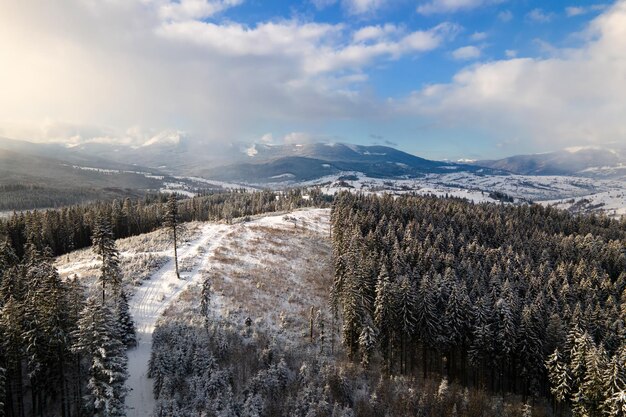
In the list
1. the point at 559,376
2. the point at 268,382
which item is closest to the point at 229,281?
the point at 268,382

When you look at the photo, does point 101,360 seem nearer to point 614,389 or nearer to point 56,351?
point 56,351

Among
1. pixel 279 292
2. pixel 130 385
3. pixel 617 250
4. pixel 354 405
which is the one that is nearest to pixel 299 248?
pixel 279 292

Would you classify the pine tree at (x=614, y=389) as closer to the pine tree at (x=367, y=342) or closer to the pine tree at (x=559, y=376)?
the pine tree at (x=559, y=376)

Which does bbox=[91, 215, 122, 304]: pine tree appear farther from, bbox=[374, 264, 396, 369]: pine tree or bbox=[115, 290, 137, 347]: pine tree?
bbox=[374, 264, 396, 369]: pine tree

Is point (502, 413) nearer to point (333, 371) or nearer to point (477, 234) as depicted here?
point (333, 371)

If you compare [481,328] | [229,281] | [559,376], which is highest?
[229,281]

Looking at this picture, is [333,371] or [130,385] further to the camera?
[333,371]

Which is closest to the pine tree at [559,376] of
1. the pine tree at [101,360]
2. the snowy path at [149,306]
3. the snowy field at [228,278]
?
the snowy field at [228,278]
